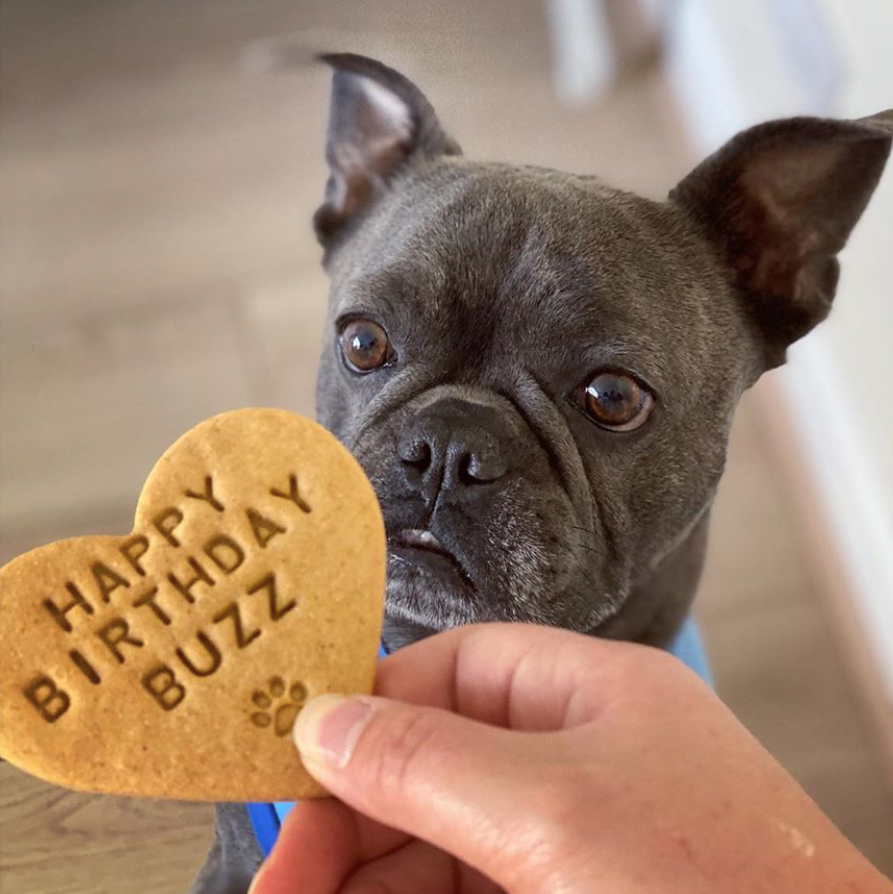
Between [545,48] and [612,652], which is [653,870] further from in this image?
[545,48]

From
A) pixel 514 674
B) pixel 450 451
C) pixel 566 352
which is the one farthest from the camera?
pixel 566 352

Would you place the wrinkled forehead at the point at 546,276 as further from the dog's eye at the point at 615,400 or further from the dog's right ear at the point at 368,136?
the dog's right ear at the point at 368,136

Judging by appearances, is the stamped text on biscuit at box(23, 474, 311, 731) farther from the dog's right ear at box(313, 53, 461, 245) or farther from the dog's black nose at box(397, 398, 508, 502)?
the dog's right ear at box(313, 53, 461, 245)

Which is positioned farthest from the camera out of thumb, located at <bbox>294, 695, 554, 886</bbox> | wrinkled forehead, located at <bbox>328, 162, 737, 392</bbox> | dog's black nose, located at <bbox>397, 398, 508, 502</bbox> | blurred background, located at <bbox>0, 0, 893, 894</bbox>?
blurred background, located at <bbox>0, 0, 893, 894</bbox>

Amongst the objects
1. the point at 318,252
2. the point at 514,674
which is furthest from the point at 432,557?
the point at 318,252

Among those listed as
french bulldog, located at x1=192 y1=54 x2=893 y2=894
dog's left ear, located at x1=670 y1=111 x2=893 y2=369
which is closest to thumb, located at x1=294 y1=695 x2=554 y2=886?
french bulldog, located at x1=192 y1=54 x2=893 y2=894

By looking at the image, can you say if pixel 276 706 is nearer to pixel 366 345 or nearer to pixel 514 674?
pixel 514 674

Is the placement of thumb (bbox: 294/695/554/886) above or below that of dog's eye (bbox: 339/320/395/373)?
below

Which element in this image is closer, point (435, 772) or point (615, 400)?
point (435, 772)
